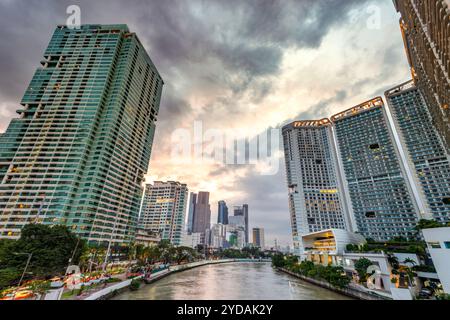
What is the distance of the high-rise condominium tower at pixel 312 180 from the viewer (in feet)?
269

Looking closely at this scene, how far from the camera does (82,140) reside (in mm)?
59562

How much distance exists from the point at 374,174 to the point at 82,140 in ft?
352

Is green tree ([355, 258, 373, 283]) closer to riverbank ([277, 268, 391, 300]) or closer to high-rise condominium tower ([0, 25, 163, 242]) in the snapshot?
riverbank ([277, 268, 391, 300])

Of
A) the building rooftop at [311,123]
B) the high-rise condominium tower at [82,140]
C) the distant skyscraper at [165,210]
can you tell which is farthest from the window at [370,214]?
the distant skyscraper at [165,210]

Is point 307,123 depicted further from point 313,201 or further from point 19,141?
point 19,141

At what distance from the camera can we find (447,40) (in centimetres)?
1559

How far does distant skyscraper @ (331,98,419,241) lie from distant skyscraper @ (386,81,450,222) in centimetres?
384

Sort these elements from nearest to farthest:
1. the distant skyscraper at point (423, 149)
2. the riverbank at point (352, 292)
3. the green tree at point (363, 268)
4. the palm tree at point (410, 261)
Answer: the riverbank at point (352, 292)
the green tree at point (363, 268)
the palm tree at point (410, 261)
the distant skyscraper at point (423, 149)

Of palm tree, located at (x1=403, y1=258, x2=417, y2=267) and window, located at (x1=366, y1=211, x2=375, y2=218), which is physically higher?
window, located at (x1=366, y1=211, x2=375, y2=218)

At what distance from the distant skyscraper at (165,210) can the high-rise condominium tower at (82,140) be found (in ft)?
127

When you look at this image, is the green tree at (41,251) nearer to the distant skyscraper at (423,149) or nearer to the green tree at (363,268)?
the green tree at (363,268)

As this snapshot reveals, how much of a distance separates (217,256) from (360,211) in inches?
3090

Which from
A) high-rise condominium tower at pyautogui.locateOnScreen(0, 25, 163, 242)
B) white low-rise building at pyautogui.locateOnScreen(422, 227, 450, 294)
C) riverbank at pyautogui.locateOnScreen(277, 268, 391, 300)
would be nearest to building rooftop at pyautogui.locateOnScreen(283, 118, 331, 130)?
high-rise condominium tower at pyautogui.locateOnScreen(0, 25, 163, 242)

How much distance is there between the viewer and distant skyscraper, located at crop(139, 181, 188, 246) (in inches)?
4343
